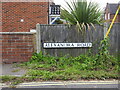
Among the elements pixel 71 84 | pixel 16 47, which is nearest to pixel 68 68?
pixel 71 84

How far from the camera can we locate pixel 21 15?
1107cm

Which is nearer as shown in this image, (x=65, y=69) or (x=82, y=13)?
(x=65, y=69)

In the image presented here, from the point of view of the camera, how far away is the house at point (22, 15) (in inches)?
431

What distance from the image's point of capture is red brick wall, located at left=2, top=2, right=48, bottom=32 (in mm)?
10953

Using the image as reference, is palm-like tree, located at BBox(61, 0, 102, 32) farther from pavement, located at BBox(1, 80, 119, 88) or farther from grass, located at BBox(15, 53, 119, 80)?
pavement, located at BBox(1, 80, 119, 88)

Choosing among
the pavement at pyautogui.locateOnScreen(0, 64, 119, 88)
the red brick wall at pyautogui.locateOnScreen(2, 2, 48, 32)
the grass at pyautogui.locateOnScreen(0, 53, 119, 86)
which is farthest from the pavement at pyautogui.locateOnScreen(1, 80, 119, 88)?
the red brick wall at pyautogui.locateOnScreen(2, 2, 48, 32)

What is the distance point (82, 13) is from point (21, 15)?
5.17 meters

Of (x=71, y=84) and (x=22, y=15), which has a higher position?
(x=22, y=15)

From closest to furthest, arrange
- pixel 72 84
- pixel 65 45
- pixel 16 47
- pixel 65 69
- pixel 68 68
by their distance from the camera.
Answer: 1. pixel 72 84
2. pixel 65 69
3. pixel 68 68
4. pixel 16 47
5. pixel 65 45

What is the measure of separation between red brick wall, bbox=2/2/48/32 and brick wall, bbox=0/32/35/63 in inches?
149

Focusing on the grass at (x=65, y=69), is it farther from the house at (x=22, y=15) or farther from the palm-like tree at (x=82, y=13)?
the house at (x=22, y=15)

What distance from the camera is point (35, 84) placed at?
14.8 ft

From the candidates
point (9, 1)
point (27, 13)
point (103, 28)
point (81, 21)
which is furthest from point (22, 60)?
point (9, 1)

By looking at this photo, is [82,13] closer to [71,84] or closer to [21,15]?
[71,84]
